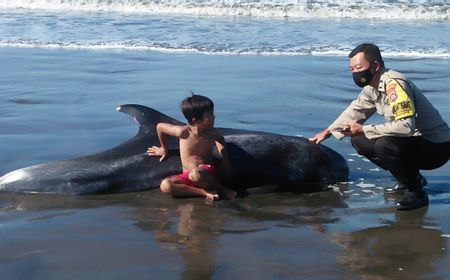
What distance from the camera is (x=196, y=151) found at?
262 inches

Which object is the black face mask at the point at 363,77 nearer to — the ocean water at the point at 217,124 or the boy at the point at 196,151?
the ocean water at the point at 217,124

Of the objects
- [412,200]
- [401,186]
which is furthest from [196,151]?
[412,200]

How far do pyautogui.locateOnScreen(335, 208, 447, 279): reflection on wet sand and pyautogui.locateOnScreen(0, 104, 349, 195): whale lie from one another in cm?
132

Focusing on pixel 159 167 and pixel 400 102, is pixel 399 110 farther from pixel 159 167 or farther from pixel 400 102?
pixel 159 167

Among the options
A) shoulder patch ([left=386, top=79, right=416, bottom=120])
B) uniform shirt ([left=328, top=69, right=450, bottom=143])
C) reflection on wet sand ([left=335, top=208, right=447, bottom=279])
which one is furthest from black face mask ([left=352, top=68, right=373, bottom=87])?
reflection on wet sand ([left=335, top=208, right=447, bottom=279])

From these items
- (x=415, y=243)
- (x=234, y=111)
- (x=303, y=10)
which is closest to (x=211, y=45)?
(x=234, y=111)

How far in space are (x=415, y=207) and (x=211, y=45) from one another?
10892 millimetres

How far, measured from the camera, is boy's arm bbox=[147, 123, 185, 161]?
21.9 ft

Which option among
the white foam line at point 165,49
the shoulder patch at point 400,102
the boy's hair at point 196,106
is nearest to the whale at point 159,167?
the boy's hair at point 196,106

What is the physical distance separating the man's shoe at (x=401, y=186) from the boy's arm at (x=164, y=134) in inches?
71.7

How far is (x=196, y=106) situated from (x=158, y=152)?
642 millimetres

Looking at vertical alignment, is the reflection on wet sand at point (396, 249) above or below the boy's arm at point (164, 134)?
below

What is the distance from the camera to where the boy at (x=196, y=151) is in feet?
21.2

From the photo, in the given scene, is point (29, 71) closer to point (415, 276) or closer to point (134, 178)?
point (134, 178)
